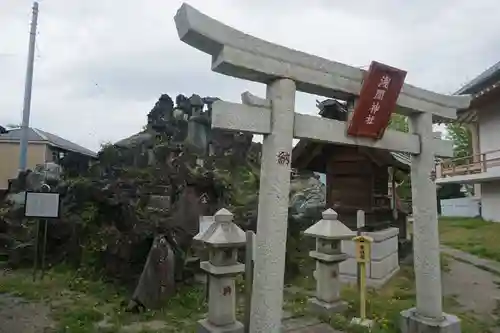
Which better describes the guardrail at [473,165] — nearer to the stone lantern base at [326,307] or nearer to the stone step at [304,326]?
the stone lantern base at [326,307]

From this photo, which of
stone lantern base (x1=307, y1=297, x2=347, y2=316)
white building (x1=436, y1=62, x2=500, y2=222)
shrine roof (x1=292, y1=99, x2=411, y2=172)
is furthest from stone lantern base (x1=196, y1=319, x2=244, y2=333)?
white building (x1=436, y1=62, x2=500, y2=222)

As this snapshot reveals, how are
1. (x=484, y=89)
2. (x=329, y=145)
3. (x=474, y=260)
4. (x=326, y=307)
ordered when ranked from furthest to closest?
(x=484, y=89) → (x=474, y=260) → (x=329, y=145) → (x=326, y=307)

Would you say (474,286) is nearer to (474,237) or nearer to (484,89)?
(474,237)

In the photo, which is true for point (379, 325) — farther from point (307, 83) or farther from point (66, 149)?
point (66, 149)

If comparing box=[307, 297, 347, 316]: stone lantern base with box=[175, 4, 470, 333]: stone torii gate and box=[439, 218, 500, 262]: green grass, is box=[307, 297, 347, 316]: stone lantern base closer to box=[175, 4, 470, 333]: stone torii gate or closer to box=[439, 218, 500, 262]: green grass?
box=[175, 4, 470, 333]: stone torii gate

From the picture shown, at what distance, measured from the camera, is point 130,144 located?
20.2 m

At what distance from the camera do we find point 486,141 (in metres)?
21.1

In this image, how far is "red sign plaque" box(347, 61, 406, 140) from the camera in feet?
16.2

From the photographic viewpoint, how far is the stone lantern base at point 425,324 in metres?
5.41

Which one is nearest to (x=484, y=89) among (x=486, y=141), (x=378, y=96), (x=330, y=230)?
(x=486, y=141)

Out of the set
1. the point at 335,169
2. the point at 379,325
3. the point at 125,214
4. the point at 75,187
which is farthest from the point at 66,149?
the point at 379,325

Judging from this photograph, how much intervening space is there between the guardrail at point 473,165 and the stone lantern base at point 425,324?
1669 cm

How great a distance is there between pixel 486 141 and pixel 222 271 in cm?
2136

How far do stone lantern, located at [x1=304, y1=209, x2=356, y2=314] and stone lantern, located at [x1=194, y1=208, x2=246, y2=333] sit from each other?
2274 mm
